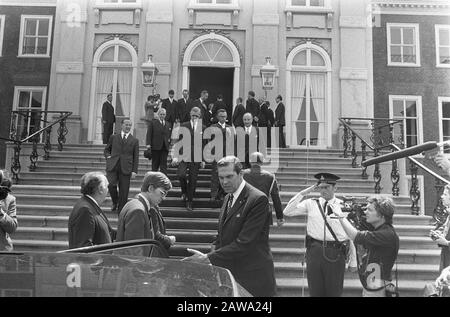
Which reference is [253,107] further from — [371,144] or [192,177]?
[192,177]

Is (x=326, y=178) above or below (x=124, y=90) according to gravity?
below

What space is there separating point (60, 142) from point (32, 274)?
9.52m

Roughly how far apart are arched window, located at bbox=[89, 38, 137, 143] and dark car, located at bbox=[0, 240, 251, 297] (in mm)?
11293

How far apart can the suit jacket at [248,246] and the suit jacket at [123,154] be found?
4351 millimetres

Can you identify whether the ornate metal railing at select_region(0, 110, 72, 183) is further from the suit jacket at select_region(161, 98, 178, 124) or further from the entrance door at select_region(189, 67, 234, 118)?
the entrance door at select_region(189, 67, 234, 118)

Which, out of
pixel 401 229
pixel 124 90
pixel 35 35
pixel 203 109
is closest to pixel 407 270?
pixel 401 229

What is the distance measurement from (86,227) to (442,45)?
14.9 meters

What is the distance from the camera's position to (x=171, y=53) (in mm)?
13391

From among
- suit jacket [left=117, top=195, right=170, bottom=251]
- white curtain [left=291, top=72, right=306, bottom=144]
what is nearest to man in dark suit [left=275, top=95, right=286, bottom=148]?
white curtain [left=291, top=72, right=306, bottom=144]

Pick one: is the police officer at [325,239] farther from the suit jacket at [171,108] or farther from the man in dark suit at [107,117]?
the man in dark suit at [107,117]

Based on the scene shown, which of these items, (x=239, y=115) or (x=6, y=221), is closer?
(x=6, y=221)

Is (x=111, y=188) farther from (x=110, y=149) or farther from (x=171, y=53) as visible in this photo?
(x=171, y=53)

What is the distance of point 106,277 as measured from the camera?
1802 millimetres
